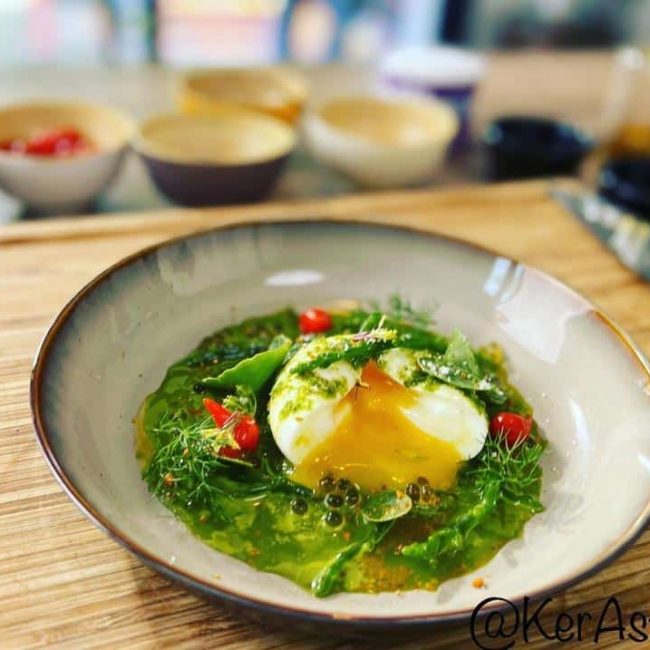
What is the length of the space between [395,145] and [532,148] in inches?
24.1

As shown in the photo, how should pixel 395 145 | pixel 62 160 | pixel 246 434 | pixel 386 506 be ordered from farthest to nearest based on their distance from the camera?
1. pixel 395 145
2. pixel 62 160
3. pixel 246 434
4. pixel 386 506

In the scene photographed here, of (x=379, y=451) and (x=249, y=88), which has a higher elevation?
(x=249, y=88)

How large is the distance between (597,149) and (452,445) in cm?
231

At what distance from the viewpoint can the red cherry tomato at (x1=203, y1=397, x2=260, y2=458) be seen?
4.85 ft

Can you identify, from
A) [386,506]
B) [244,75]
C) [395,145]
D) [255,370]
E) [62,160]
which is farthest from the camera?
[244,75]

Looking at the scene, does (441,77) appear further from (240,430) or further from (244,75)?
(240,430)

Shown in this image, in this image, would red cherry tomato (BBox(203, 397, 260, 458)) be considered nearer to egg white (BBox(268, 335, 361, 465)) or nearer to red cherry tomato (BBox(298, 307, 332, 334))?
egg white (BBox(268, 335, 361, 465))

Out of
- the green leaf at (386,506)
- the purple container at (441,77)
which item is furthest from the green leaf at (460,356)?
the purple container at (441,77)

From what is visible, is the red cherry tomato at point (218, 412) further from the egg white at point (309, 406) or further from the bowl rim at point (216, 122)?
the bowl rim at point (216, 122)

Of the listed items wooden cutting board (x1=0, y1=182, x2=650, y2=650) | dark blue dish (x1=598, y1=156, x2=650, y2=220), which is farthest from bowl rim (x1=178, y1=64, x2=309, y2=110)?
dark blue dish (x1=598, y1=156, x2=650, y2=220)

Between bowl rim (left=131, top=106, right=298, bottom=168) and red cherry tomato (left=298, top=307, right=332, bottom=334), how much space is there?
711 mm

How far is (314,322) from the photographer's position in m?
1.87

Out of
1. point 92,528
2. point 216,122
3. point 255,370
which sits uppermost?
point 216,122

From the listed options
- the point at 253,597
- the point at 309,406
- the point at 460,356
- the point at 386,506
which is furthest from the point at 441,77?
the point at 253,597
